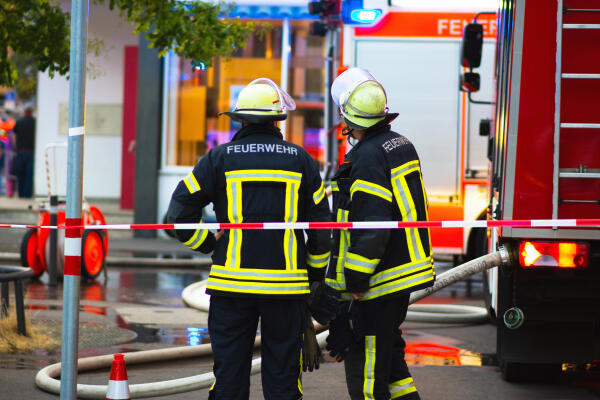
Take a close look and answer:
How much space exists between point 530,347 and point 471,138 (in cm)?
595

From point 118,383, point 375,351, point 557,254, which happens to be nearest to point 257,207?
point 375,351

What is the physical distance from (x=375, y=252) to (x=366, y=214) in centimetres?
19

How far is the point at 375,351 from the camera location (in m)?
4.88

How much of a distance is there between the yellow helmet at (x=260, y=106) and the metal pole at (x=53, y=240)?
20.1ft

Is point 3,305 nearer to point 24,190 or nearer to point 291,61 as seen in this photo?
point 291,61

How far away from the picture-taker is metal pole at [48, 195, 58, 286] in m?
10.6

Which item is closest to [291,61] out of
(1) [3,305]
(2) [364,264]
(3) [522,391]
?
(1) [3,305]

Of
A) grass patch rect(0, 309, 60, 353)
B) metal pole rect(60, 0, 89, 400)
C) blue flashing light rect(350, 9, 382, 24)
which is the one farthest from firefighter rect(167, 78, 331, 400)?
blue flashing light rect(350, 9, 382, 24)

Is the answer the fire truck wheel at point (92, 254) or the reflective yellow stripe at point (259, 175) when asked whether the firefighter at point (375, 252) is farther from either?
the fire truck wheel at point (92, 254)

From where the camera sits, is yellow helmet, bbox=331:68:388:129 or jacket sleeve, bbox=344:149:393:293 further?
yellow helmet, bbox=331:68:388:129

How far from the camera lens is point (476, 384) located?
6.71m

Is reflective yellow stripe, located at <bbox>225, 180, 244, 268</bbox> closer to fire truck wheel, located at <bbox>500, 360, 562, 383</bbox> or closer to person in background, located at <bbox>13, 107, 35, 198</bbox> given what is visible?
fire truck wheel, located at <bbox>500, 360, 562, 383</bbox>

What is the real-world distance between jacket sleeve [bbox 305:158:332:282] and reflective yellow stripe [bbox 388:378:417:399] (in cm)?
71

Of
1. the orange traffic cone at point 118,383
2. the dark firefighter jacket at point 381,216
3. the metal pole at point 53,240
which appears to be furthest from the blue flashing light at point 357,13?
the orange traffic cone at point 118,383
